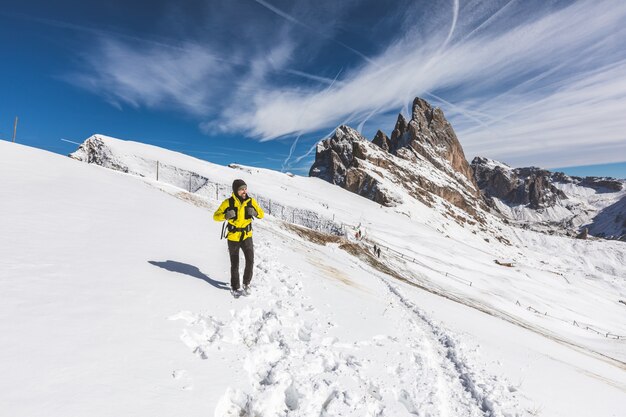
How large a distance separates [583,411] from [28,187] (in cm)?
1628

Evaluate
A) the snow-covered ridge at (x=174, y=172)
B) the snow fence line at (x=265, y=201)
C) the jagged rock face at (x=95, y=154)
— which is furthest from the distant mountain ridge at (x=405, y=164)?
the jagged rock face at (x=95, y=154)

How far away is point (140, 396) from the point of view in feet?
12.3

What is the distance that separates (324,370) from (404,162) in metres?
139

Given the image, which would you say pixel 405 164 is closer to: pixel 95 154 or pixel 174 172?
pixel 174 172

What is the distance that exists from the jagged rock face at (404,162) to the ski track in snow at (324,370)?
84.5 meters

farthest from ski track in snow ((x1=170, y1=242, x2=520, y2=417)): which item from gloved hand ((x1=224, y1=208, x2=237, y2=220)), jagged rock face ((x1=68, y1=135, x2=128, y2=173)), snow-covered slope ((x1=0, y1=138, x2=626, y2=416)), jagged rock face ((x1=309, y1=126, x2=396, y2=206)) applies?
jagged rock face ((x1=309, y1=126, x2=396, y2=206))

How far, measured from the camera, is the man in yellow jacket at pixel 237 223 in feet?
25.0

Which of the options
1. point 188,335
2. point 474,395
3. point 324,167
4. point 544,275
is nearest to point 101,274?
point 188,335

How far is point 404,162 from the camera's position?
138250 mm

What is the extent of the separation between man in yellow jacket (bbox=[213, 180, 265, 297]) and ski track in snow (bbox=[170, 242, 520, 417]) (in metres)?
0.61

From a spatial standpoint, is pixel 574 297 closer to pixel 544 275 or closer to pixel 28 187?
pixel 544 275

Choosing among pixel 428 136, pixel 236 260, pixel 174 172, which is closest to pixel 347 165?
pixel 428 136

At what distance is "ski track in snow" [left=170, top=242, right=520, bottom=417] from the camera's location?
15.5 feet

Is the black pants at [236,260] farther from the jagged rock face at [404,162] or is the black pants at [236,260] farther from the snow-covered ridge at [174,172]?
the jagged rock face at [404,162]
